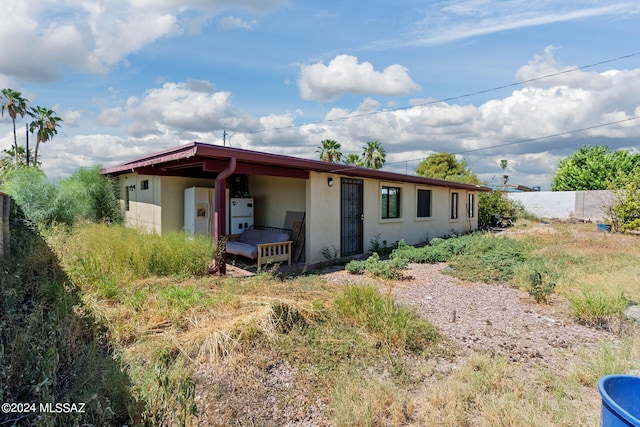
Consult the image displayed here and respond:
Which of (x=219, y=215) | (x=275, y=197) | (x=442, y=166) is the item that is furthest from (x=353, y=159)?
(x=219, y=215)

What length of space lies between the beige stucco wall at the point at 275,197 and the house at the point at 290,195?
0.03 metres

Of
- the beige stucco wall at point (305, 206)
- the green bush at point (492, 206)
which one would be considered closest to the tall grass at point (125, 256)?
the beige stucco wall at point (305, 206)

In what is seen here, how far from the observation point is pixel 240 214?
1032 centimetres

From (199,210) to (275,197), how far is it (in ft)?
7.00

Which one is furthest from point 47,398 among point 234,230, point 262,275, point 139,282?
point 234,230

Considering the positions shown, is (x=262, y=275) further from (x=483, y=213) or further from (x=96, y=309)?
(x=483, y=213)

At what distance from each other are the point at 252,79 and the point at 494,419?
542 inches

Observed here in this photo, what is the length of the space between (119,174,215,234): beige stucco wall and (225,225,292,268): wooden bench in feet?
5.80

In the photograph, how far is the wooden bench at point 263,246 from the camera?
799 cm

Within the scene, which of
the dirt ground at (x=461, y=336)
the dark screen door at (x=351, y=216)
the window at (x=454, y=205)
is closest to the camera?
the dirt ground at (x=461, y=336)

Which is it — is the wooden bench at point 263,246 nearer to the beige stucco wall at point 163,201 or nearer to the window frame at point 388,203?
the beige stucco wall at point 163,201

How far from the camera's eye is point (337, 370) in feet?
10.8

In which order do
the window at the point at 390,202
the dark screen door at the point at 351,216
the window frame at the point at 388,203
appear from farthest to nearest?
the window at the point at 390,202
the window frame at the point at 388,203
the dark screen door at the point at 351,216

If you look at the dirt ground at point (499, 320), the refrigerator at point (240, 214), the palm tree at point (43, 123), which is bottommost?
the dirt ground at point (499, 320)
